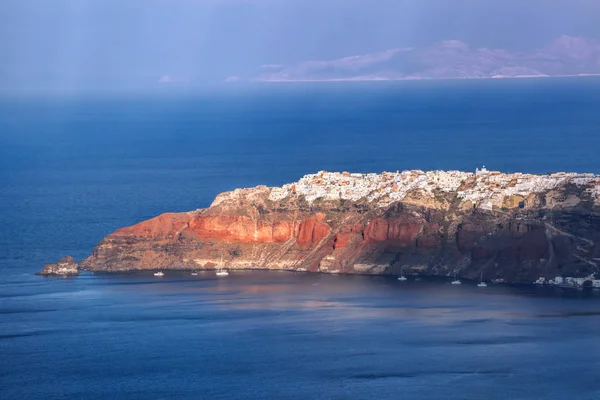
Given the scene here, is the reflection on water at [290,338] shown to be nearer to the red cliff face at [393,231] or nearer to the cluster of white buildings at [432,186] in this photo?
the red cliff face at [393,231]

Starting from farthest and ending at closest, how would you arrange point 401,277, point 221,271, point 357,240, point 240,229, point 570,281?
1. point 240,229
2. point 221,271
3. point 357,240
4. point 401,277
5. point 570,281

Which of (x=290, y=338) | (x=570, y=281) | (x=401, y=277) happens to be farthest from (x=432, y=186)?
(x=290, y=338)

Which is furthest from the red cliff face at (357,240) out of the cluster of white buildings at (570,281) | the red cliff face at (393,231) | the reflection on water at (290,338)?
the reflection on water at (290,338)

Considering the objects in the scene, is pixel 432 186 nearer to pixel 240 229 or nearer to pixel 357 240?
pixel 357 240

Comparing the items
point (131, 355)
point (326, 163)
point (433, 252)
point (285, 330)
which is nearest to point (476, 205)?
point (433, 252)

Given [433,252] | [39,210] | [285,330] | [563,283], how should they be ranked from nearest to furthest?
[285,330], [563,283], [433,252], [39,210]

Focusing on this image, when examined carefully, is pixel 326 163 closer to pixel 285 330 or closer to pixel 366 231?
pixel 366 231
